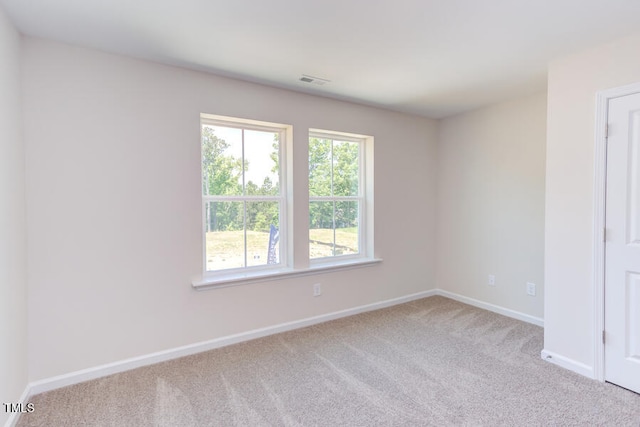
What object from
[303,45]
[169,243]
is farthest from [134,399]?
[303,45]

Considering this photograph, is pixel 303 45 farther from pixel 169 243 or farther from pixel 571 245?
pixel 571 245

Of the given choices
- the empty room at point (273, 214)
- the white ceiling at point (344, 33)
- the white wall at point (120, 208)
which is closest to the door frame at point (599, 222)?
the empty room at point (273, 214)

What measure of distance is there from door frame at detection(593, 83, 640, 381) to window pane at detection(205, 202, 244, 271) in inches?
109

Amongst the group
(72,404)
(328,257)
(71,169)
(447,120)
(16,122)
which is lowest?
(72,404)

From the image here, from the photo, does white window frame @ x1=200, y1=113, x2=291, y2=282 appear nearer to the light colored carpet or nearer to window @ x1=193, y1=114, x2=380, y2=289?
window @ x1=193, y1=114, x2=380, y2=289

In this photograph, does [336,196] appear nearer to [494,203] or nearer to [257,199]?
[257,199]

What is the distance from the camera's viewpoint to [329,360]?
8.63 feet

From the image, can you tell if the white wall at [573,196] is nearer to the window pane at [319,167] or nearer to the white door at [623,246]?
the white door at [623,246]

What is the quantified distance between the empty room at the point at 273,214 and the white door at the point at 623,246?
12mm

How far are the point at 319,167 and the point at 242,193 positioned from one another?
92 cm

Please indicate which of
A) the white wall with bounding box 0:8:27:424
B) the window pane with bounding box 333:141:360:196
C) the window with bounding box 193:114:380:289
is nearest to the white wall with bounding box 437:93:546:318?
the window with bounding box 193:114:380:289

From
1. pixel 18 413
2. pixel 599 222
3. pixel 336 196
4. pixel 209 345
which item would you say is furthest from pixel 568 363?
pixel 18 413

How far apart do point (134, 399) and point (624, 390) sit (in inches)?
127

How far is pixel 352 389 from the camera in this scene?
7.30 feet
